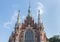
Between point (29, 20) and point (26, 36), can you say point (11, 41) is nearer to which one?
point (26, 36)

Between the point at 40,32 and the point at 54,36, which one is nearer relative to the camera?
the point at 40,32

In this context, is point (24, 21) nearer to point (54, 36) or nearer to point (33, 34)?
point (33, 34)

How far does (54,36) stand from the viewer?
139 ft

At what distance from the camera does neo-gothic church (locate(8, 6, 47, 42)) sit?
3246cm

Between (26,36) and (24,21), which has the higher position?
(24,21)

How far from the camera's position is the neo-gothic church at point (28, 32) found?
3246cm

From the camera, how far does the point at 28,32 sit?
33.1m

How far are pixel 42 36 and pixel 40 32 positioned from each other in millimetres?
917

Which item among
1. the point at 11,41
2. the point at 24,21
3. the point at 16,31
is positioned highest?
the point at 24,21

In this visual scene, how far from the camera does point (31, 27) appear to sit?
33312 mm

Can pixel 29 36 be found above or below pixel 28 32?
below

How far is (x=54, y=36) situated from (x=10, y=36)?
13.9 m

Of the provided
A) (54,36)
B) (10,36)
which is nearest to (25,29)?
(10,36)

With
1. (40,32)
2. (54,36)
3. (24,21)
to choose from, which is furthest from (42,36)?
(54,36)
